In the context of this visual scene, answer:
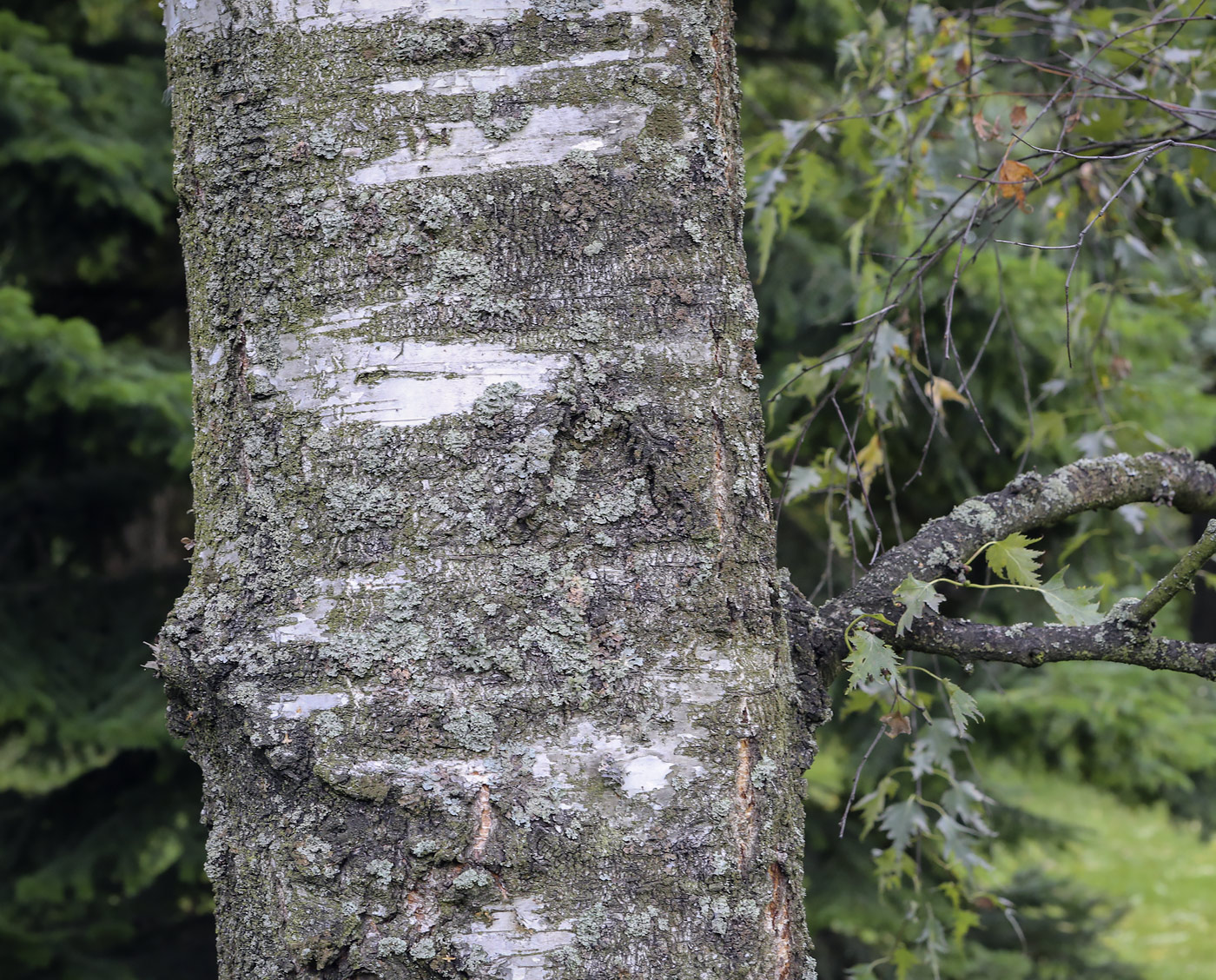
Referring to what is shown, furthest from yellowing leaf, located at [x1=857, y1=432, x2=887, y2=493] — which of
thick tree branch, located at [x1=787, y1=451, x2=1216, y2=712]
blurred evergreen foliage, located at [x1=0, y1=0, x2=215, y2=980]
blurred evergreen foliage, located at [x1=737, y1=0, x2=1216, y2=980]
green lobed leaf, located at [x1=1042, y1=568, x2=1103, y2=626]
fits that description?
blurred evergreen foliage, located at [x1=0, y1=0, x2=215, y2=980]

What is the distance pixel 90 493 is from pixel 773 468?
10.3ft

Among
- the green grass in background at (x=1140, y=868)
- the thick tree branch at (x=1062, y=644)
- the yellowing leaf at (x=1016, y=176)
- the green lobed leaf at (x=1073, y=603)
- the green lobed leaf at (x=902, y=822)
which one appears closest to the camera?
the thick tree branch at (x=1062, y=644)

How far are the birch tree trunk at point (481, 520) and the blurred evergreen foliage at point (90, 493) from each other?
7.23ft

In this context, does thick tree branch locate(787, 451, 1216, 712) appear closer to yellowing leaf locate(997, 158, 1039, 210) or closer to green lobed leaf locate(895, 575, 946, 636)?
green lobed leaf locate(895, 575, 946, 636)

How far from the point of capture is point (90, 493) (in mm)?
4070

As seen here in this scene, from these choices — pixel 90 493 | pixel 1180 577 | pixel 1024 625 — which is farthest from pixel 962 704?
pixel 90 493

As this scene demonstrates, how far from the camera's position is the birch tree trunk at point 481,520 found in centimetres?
84

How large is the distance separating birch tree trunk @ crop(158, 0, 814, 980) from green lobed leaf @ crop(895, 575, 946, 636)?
17 cm

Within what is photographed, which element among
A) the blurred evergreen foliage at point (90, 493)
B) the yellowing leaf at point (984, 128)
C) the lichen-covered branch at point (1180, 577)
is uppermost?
the yellowing leaf at point (984, 128)

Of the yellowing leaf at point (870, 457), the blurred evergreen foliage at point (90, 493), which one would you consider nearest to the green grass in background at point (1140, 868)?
the yellowing leaf at point (870, 457)

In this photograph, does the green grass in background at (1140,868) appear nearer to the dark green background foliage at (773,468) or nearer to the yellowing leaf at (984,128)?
the dark green background foliage at (773,468)

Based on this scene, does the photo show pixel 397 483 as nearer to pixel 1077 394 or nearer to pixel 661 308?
pixel 661 308

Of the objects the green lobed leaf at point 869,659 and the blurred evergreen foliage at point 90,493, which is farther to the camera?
the blurred evergreen foliage at point 90,493

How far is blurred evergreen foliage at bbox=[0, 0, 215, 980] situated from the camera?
9.93 feet
